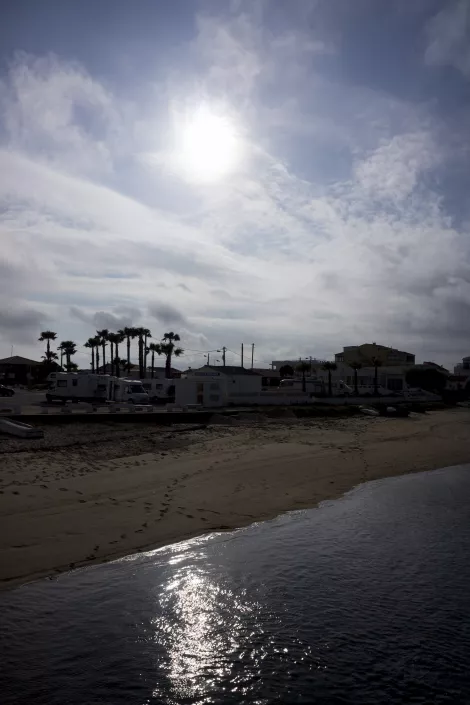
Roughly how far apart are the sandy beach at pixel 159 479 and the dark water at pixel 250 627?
0.92m

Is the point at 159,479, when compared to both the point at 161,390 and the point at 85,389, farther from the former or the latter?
the point at 161,390

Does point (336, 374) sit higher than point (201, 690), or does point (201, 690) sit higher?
point (336, 374)

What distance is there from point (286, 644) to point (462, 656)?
2.43 metres

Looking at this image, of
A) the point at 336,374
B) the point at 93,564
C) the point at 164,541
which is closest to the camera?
the point at 93,564

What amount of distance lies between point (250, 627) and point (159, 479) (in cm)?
921

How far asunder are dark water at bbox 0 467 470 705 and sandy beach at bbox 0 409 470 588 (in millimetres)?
924

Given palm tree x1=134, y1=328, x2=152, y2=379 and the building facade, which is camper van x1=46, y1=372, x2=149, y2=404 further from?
the building facade

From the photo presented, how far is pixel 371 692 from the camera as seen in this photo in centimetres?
677

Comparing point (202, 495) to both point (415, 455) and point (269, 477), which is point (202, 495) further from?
point (415, 455)

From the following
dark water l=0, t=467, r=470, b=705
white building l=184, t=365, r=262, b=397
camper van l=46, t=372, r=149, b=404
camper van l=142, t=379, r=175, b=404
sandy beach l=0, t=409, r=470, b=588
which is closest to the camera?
dark water l=0, t=467, r=470, b=705

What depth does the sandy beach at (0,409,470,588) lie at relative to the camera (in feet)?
36.2

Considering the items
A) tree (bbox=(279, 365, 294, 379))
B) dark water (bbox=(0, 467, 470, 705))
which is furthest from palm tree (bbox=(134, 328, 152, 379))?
dark water (bbox=(0, 467, 470, 705))

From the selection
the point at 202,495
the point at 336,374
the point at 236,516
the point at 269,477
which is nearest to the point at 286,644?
the point at 236,516

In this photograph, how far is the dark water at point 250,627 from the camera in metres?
6.66
